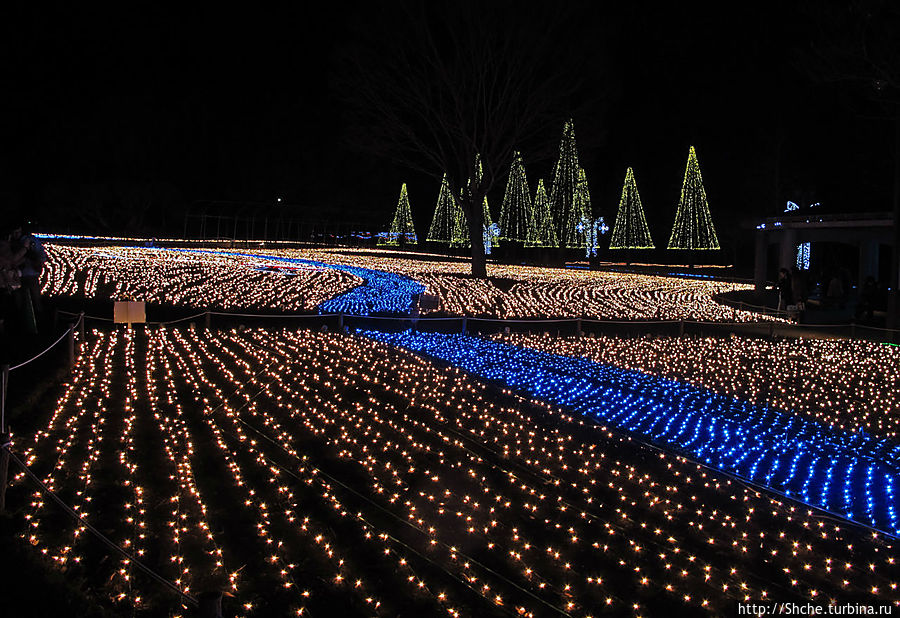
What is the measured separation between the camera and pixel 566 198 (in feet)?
124

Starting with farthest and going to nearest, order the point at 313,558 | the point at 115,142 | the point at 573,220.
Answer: the point at 115,142, the point at 573,220, the point at 313,558

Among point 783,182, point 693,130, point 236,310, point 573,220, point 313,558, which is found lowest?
point 313,558

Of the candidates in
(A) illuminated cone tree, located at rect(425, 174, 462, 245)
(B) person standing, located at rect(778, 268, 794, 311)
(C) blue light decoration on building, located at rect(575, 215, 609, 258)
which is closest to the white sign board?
(B) person standing, located at rect(778, 268, 794, 311)

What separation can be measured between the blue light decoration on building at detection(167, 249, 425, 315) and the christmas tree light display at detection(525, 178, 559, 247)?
9924mm

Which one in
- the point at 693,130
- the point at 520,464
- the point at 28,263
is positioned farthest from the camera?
the point at 693,130

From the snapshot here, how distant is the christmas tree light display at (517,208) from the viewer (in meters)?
39.5

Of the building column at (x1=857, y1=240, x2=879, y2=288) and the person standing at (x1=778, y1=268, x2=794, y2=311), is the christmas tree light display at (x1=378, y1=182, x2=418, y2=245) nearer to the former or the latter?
the building column at (x1=857, y1=240, x2=879, y2=288)

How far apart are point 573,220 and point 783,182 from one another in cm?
1165

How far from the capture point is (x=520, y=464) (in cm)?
748

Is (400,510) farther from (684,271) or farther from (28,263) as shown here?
(684,271)

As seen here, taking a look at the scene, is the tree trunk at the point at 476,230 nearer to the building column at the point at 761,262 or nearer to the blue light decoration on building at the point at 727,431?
the building column at the point at 761,262

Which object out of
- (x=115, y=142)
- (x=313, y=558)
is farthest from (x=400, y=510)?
(x=115, y=142)

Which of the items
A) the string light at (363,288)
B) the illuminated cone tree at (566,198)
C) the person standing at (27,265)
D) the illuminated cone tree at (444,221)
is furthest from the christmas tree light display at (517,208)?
the person standing at (27,265)

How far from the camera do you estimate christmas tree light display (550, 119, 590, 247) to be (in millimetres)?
36938
